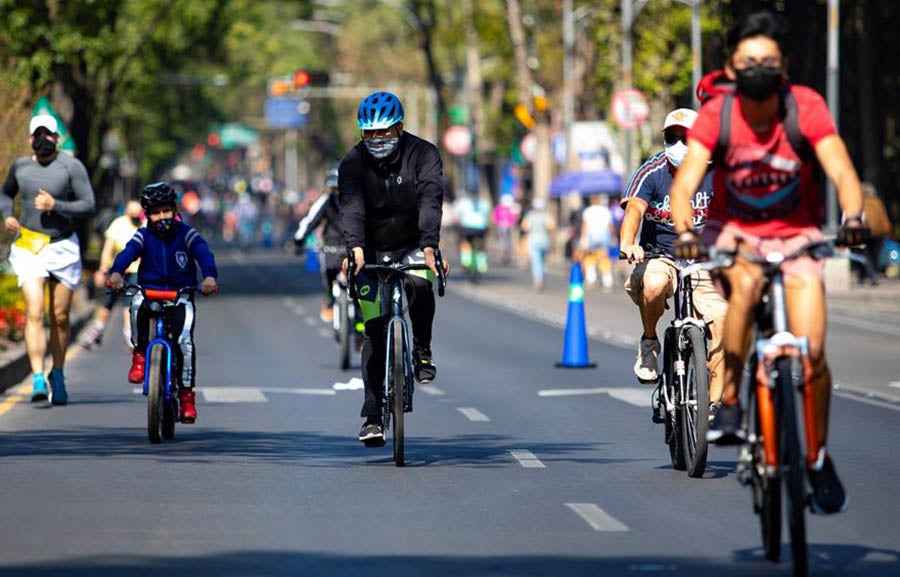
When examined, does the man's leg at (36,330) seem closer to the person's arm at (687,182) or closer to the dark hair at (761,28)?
the person's arm at (687,182)

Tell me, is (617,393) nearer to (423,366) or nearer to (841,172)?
(423,366)

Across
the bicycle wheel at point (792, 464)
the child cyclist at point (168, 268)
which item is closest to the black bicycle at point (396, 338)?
the child cyclist at point (168, 268)

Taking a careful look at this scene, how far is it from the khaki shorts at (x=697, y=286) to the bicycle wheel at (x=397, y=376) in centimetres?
143

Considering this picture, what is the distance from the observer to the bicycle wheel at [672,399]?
451 inches

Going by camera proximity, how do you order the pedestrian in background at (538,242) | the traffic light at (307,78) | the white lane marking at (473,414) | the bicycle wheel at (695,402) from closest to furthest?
the bicycle wheel at (695,402) < the white lane marking at (473,414) < the pedestrian in background at (538,242) < the traffic light at (307,78)

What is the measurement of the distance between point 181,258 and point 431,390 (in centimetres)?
542

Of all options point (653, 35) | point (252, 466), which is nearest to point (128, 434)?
point (252, 466)

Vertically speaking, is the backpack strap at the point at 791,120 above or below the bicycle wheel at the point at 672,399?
above

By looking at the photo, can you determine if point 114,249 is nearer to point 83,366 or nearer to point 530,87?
point 83,366

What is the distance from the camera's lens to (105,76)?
52.4m

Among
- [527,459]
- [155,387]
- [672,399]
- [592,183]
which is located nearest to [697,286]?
[672,399]

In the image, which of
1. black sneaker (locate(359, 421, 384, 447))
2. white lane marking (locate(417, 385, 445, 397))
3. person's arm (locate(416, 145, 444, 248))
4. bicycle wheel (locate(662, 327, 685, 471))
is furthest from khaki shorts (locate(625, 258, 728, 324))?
white lane marking (locate(417, 385, 445, 397))

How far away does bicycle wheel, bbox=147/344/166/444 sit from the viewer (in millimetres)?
13031

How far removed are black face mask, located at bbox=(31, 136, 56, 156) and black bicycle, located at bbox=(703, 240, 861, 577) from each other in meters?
8.33
